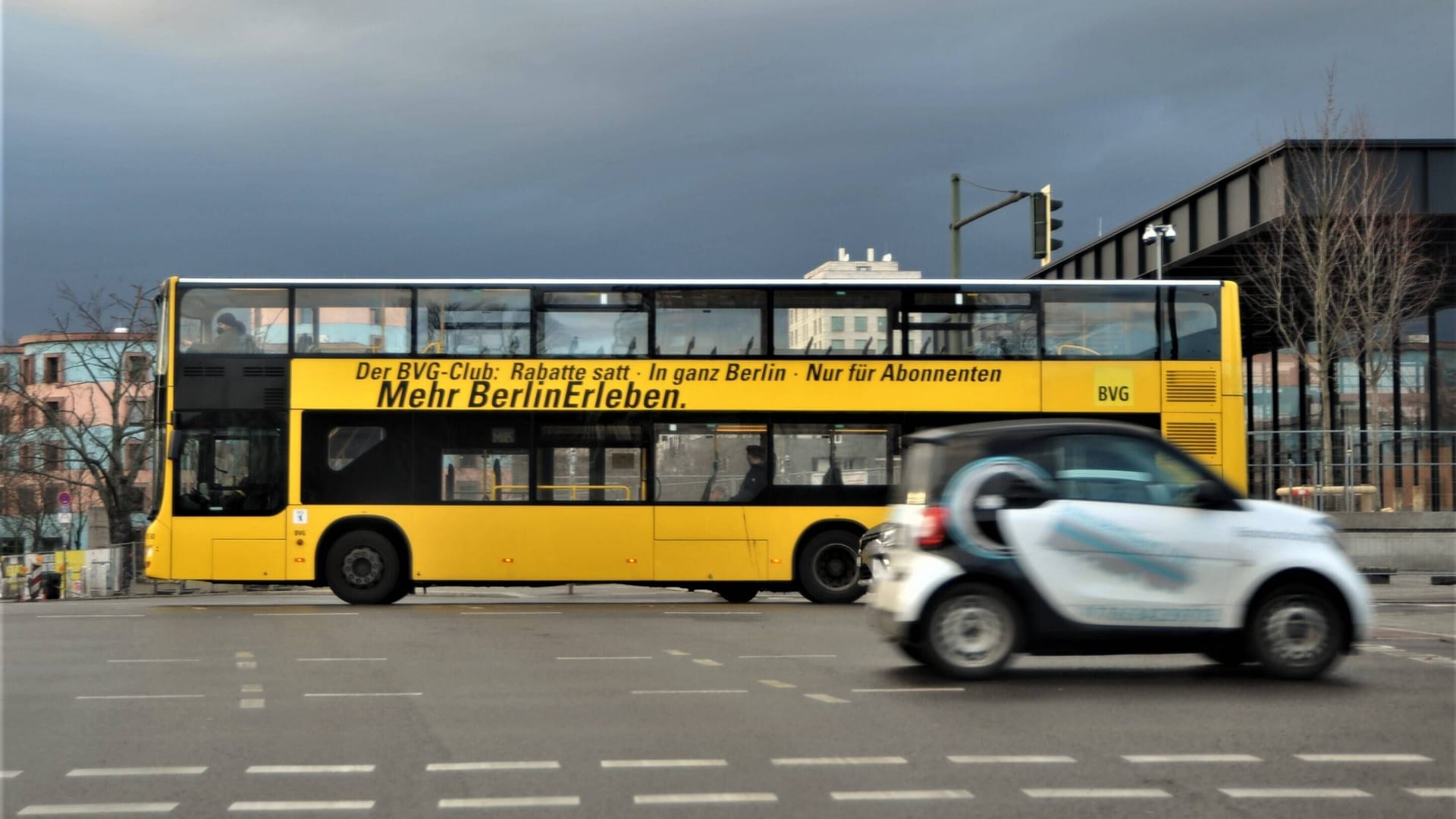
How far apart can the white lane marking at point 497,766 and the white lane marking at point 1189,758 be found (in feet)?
9.07

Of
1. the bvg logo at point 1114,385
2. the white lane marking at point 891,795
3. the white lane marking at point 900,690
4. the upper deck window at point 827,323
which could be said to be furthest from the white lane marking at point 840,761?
the bvg logo at point 1114,385

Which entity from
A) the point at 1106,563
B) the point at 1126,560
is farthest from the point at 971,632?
the point at 1126,560

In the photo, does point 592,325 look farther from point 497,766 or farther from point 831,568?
point 497,766

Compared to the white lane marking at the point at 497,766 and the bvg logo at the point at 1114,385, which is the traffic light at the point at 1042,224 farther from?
the white lane marking at the point at 497,766

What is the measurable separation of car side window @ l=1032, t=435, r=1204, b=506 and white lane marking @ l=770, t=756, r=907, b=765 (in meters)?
3.35

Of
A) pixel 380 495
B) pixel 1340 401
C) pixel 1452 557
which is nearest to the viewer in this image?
pixel 380 495

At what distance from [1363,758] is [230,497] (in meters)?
14.7

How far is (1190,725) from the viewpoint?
341 inches

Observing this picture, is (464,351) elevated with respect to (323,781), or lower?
elevated

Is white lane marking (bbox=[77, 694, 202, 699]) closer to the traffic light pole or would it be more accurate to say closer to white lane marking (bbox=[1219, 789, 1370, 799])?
white lane marking (bbox=[1219, 789, 1370, 799])

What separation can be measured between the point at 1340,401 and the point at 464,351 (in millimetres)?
22864

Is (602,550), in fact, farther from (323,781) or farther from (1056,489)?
(323,781)

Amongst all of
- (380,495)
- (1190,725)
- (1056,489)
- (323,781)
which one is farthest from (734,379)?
(323,781)

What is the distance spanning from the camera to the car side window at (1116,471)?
410 inches
